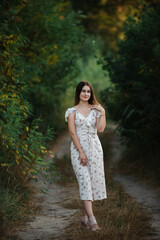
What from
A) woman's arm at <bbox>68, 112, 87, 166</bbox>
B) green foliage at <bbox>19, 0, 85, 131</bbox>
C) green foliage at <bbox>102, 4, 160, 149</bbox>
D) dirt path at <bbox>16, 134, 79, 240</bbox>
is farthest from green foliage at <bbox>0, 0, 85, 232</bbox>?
green foliage at <bbox>102, 4, 160, 149</bbox>

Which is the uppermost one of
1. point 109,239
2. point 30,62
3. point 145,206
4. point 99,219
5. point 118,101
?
point 30,62

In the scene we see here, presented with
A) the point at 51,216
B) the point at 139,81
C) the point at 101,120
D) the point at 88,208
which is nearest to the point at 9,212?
the point at 51,216

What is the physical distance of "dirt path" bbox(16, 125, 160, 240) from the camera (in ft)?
15.2

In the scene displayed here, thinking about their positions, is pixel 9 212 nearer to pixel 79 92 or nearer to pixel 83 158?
pixel 83 158

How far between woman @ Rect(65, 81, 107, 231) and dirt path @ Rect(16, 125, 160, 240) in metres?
0.50

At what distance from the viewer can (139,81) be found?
713cm

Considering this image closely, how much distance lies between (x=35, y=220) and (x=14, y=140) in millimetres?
1178

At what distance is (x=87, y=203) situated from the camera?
14.8 ft

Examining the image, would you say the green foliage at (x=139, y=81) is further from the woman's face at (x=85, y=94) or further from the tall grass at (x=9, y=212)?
the tall grass at (x=9, y=212)

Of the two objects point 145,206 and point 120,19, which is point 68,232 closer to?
point 145,206

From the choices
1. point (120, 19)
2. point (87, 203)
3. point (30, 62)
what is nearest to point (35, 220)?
point (87, 203)

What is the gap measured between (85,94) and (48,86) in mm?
5788

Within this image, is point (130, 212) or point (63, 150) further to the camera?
point (63, 150)

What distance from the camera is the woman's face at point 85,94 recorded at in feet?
15.7
